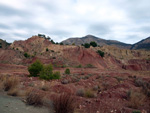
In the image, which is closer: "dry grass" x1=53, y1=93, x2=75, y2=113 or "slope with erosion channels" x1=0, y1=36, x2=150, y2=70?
"dry grass" x1=53, y1=93, x2=75, y2=113

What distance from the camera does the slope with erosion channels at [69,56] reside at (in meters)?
45.9

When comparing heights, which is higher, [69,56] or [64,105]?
[69,56]

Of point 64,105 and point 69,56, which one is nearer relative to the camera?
point 64,105

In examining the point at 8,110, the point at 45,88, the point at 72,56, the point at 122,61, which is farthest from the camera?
the point at 122,61

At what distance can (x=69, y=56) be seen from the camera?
49.1 metres

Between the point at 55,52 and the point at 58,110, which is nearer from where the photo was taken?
the point at 58,110

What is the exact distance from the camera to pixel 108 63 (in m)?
51.0

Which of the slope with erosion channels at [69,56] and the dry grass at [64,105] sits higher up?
the slope with erosion channels at [69,56]

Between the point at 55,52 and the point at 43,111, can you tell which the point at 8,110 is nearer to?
the point at 43,111

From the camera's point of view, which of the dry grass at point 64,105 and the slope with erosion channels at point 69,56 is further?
the slope with erosion channels at point 69,56

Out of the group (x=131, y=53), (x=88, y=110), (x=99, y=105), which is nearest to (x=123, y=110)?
(x=99, y=105)

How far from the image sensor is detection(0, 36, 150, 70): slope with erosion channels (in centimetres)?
4591

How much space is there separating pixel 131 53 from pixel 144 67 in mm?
13556

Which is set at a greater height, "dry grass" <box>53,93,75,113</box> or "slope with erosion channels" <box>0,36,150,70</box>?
"slope with erosion channels" <box>0,36,150,70</box>
